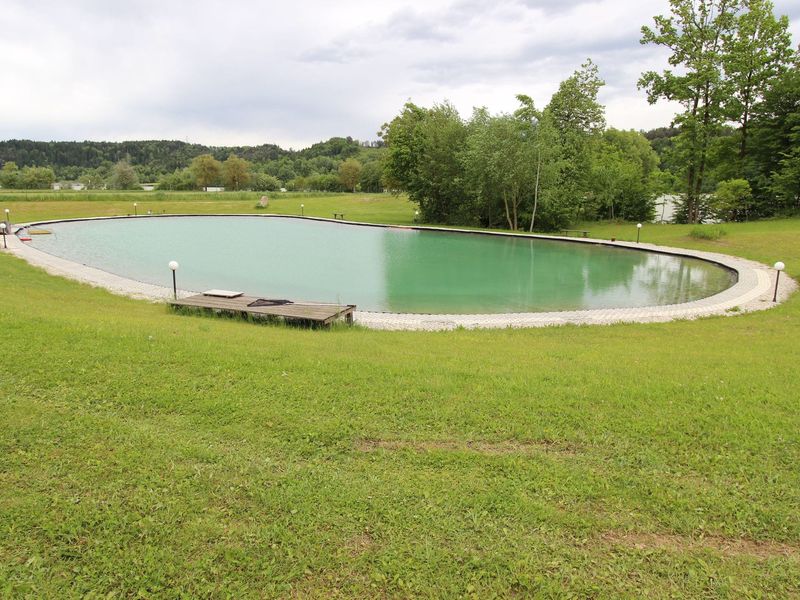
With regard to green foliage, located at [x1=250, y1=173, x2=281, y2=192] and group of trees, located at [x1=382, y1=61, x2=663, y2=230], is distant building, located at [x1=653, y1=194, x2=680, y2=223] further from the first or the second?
green foliage, located at [x1=250, y1=173, x2=281, y2=192]

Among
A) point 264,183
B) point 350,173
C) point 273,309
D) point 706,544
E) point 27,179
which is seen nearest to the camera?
point 706,544

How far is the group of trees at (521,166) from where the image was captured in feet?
87.6

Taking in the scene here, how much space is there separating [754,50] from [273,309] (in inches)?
1195

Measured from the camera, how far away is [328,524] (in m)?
2.69

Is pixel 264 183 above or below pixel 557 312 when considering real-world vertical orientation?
above

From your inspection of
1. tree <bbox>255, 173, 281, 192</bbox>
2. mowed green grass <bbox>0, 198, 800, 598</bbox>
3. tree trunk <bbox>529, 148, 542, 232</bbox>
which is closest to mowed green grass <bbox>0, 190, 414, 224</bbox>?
tree trunk <bbox>529, 148, 542, 232</bbox>

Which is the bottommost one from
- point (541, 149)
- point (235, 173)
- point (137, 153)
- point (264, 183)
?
point (541, 149)

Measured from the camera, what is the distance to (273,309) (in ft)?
29.0

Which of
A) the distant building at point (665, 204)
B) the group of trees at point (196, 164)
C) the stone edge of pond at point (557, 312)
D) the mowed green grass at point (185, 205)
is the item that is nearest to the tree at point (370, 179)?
the group of trees at point (196, 164)

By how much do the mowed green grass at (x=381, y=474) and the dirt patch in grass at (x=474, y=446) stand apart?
0.07 ft

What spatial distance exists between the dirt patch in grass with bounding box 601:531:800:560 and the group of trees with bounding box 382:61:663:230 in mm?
25386

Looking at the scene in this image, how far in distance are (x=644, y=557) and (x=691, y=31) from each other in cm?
3219

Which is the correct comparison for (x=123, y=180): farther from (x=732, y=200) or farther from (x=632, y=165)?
(x=732, y=200)

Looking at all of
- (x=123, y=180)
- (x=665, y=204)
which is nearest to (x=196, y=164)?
(x=123, y=180)
